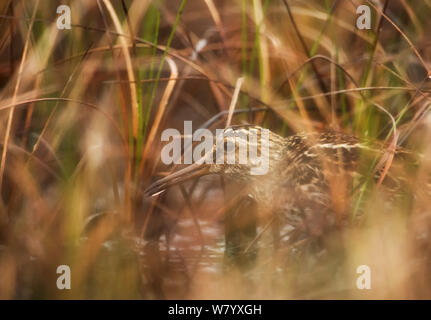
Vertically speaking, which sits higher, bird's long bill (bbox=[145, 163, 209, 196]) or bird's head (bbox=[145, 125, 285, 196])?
bird's head (bbox=[145, 125, 285, 196])

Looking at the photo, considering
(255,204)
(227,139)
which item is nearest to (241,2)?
(227,139)

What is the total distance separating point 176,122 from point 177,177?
0.84ft

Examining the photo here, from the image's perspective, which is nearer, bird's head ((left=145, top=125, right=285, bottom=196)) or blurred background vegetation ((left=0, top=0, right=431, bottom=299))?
blurred background vegetation ((left=0, top=0, right=431, bottom=299))

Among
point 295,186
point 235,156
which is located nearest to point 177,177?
point 235,156

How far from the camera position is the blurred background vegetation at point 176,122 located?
1767mm

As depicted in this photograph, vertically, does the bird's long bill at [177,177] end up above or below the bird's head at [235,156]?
below

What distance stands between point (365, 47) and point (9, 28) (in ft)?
3.98

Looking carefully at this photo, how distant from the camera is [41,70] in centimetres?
198

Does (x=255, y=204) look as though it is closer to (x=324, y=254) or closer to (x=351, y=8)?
(x=324, y=254)

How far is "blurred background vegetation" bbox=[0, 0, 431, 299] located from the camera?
1.77m

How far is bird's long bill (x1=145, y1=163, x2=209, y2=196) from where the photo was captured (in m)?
1.89

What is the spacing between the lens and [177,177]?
1894 mm

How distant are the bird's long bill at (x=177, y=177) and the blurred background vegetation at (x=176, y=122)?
0.15 ft

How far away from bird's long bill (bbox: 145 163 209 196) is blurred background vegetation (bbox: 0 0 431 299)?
4 cm
